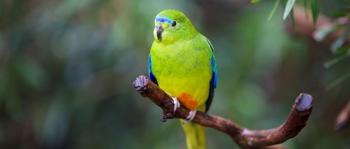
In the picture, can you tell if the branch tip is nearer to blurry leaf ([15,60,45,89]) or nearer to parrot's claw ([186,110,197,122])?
parrot's claw ([186,110,197,122])

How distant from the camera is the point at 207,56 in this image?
6.60ft

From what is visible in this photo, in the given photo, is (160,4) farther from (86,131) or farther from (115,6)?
(86,131)

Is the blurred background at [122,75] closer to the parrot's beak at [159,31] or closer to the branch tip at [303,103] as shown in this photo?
the parrot's beak at [159,31]

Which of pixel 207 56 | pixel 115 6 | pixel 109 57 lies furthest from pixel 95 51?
pixel 207 56

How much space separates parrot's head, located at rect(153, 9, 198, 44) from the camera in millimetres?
1929

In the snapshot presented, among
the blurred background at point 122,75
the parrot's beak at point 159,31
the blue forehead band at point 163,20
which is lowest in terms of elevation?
the blurred background at point 122,75

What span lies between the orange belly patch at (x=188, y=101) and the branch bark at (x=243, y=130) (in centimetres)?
10

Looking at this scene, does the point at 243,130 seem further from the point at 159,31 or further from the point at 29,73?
the point at 29,73

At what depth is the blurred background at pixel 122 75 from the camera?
307 centimetres

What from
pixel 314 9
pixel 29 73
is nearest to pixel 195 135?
pixel 314 9

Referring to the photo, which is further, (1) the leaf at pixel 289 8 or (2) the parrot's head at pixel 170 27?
(2) the parrot's head at pixel 170 27

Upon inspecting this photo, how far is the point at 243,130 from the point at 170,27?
379 mm

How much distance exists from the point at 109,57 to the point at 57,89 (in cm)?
40

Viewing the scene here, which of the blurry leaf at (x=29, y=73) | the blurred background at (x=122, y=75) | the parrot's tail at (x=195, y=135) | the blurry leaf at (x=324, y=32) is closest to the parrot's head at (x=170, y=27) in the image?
the parrot's tail at (x=195, y=135)
